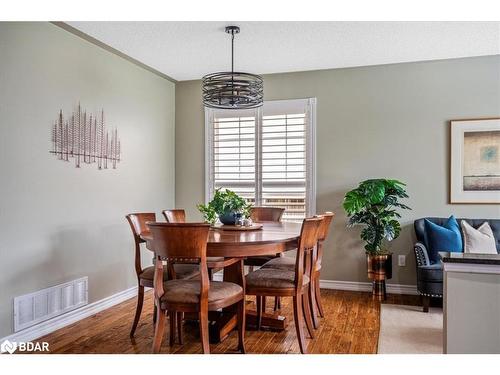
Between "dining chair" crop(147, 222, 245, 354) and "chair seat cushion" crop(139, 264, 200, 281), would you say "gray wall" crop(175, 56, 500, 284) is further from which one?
"dining chair" crop(147, 222, 245, 354)

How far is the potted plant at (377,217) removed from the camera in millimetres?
4473

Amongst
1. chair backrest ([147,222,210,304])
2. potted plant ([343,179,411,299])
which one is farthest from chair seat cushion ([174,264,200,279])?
potted plant ([343,179,411,299])

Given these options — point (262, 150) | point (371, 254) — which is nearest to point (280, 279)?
point (371, 254)

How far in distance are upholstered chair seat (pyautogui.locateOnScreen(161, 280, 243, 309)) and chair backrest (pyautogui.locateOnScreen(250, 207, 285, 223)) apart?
5.27ft

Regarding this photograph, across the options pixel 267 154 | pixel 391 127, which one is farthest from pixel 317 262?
pixel 391 127

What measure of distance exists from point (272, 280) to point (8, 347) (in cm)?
200

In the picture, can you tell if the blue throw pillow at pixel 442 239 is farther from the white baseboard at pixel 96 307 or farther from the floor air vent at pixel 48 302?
the floor air vent at pixel 48 302

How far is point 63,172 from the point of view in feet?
12.1

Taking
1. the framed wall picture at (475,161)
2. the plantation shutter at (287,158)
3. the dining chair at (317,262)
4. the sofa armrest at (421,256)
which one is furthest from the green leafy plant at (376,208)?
the dining chair at (317,262)

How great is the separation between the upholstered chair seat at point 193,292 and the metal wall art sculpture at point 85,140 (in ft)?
5.42

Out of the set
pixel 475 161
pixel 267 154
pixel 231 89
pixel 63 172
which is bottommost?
pixel 63 172

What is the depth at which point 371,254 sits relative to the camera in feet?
15.0

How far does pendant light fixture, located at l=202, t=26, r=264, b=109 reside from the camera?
11.6 ft

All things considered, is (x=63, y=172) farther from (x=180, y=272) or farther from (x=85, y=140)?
(x=180, y=272)
